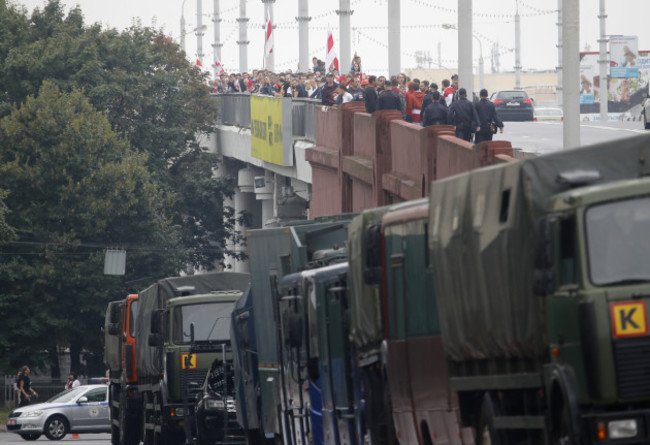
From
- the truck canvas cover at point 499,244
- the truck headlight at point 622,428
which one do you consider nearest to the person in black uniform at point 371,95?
the truck canvas cover at point 499,244

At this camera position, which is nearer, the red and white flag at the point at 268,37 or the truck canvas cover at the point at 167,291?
the truck canvas cover at the point at 167,291

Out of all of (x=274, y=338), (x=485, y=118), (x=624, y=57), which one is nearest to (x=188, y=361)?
(x=274, y=338)

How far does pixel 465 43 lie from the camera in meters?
34.6

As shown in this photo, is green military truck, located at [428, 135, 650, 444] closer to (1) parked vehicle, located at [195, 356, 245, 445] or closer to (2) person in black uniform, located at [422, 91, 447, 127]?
(1) parked vehicle, located at [195, 356, 245, 445]

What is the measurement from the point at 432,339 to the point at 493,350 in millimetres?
2182

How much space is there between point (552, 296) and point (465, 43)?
23.8m

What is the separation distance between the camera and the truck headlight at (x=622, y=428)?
10766mm

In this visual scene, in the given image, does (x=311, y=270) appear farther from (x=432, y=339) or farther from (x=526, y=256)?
(x=526, y=256)

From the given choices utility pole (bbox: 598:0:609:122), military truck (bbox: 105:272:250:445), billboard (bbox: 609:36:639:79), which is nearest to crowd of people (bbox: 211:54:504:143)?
military truck (bbox: 105:272:250:445)

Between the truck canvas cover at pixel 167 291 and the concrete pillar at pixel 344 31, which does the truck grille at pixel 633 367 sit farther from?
the concrete pillar at pixel 344 31

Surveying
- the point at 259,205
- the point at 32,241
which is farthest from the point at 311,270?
the point at 259,205

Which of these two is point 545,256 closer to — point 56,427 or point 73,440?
point 73,440

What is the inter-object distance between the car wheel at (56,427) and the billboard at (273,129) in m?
10.4

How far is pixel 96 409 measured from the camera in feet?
141
